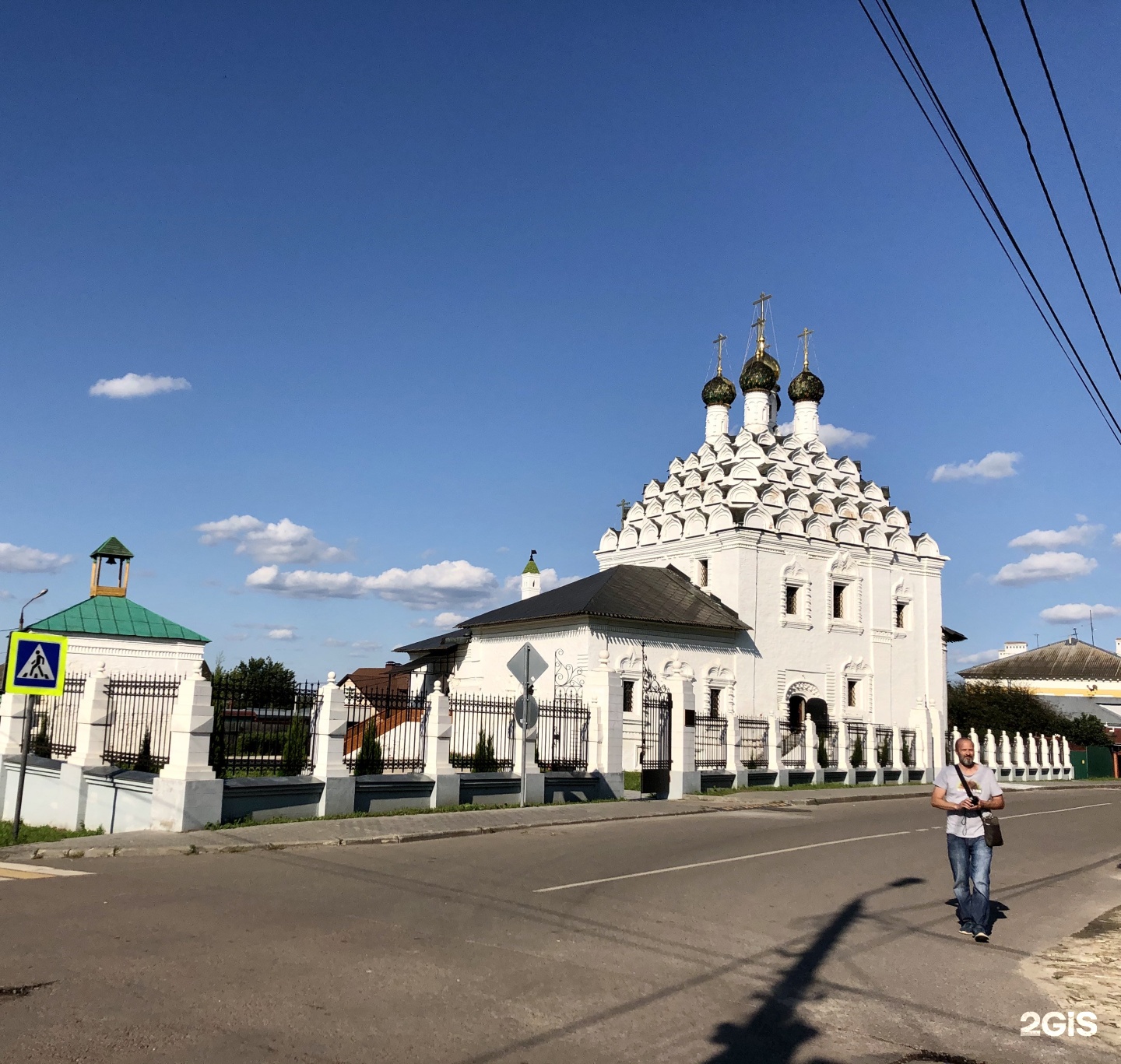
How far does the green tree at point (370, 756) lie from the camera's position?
1631cm

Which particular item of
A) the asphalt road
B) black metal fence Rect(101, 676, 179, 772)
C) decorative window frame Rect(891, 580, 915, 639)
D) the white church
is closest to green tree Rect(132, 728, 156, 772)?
black metal fence Rect(101, 676, 179, 772)

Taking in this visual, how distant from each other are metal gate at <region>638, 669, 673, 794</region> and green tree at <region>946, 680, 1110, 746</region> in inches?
1310

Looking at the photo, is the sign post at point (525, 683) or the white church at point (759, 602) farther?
the white church at point (759, 602)

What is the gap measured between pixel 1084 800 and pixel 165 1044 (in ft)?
94.0

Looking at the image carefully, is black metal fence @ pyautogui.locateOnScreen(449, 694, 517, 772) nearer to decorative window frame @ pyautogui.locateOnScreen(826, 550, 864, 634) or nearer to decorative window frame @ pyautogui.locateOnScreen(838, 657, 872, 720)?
decorative window frame @ pyautogui.locateOnScreen(838, 657, 872, 720)

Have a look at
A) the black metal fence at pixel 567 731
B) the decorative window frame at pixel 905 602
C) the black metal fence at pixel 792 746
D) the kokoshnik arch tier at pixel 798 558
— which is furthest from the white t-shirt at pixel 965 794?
the decorative window frame at pixel 905 602

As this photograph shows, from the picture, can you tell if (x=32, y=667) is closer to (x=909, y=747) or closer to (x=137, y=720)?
(x=137, y=720)

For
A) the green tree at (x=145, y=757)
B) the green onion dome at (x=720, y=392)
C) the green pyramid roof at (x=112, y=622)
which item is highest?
the green onion dome at (x=720, y=392)

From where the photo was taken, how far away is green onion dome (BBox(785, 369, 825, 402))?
43938 millimetres

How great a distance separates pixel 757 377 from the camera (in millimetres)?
43062

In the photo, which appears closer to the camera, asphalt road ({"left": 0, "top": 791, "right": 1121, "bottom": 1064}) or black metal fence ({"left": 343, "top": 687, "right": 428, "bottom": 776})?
asphalt road ({"left": 0, "top": 791, "right": 1121, "bottom": 1064})

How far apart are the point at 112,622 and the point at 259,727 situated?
2088 cm

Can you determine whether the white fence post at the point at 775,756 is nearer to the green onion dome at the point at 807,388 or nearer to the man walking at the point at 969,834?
the man walking at the point at 969,834

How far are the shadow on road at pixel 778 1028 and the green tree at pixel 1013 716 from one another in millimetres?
46940
